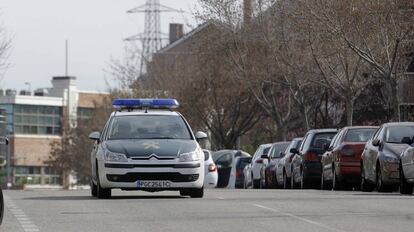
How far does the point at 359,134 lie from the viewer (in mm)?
33656

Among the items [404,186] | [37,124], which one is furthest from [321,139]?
[37,124]

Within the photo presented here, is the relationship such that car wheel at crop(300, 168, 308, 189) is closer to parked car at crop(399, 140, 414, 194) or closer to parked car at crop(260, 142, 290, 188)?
parked car at crop(260, 142, 290, 188)

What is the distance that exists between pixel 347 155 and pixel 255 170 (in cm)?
1185

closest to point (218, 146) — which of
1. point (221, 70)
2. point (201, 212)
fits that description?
point (221, 70)

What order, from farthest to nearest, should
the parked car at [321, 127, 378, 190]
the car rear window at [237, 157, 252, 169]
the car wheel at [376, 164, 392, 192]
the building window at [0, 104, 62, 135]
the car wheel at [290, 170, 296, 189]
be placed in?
the building window at [0, 104, 62, 135]
the car rear window at [237, 157, 252, 169]
the car wheel at [290, 170, 296, 189]
the parked car at [321, 127, 378, 190]
the car wheel at [376, 164, 392, 192]

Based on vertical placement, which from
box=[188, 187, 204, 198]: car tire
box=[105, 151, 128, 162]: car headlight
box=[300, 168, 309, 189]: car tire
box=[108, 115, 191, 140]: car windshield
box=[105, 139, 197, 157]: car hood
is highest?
box=[108, 115, 191, 140]: car windshield

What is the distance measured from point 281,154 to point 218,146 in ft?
90.8

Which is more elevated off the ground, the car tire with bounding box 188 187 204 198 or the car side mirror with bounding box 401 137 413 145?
the car side mirror with bounding box 401 137 413 145

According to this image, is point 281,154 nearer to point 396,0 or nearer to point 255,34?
point 396,0

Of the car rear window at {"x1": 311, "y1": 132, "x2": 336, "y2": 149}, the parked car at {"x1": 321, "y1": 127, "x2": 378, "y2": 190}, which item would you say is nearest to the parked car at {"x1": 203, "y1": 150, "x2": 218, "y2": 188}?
the car rear window at {"x1": 311, "y1": 132, "x2": 336, "y2": 149}

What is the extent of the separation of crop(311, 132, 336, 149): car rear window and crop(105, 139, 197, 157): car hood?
1168cm

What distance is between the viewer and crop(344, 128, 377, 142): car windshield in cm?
3347

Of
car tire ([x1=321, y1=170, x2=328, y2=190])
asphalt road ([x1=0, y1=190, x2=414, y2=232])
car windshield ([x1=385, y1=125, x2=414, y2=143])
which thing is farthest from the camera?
car tire ([x1=321, y1=170, x2=328, y2=190])

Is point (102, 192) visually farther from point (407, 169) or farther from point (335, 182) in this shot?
point (335, 182)
